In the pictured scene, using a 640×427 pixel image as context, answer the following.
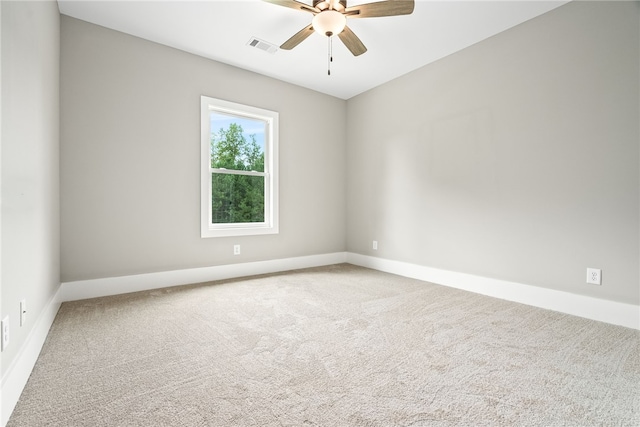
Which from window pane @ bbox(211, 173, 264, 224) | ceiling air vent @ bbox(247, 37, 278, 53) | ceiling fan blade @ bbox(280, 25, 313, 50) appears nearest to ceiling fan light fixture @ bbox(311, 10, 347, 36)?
ceiling fan blade @ bbox(280, 25, 313, 50)

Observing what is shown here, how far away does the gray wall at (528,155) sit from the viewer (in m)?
2.32

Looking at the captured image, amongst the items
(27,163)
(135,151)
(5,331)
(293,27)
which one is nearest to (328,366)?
(5,331)

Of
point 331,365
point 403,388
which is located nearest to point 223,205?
point 331,365

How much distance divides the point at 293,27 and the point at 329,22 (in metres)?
0.76

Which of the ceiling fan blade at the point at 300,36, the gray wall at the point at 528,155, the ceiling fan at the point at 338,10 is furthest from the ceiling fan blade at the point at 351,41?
the gray wall at the point at 528,155

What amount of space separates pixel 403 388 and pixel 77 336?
2.13 m

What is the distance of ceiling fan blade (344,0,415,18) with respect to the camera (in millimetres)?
2168

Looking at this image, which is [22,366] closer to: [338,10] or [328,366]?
[328,366]

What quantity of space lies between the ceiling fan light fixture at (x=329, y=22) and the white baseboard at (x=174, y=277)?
108 inches

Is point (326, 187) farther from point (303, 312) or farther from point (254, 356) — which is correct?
point (254, 356)

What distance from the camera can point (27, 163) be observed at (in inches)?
66.5

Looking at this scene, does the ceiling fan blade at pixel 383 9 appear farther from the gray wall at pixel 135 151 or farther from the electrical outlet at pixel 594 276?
the electrical outlet at pixel 594 276

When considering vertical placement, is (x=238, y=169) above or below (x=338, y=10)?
below

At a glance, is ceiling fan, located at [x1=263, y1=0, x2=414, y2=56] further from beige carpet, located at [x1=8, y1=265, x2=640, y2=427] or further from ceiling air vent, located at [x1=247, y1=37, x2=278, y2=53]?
beige carpet, located at [x1=8, y1=265, x2=640, y2=427]
